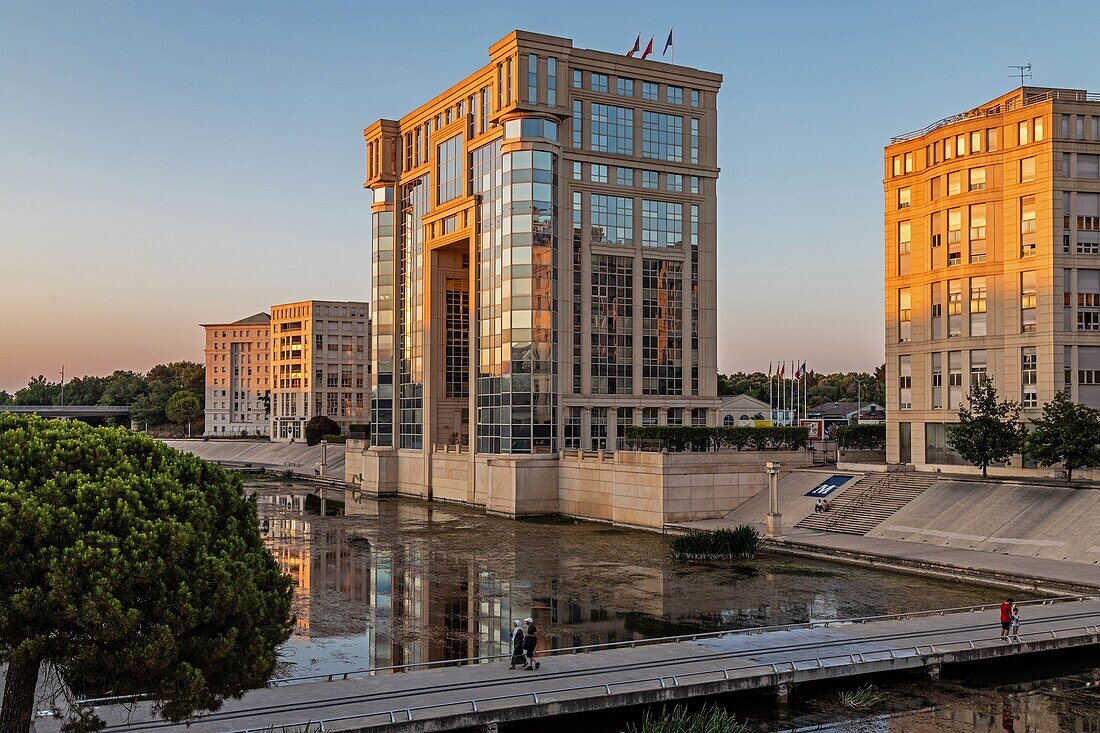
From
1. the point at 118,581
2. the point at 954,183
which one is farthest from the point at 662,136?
the point at 118,581

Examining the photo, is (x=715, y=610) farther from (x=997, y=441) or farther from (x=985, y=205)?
(x=985, y=205)

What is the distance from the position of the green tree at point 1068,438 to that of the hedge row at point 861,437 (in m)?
21.3

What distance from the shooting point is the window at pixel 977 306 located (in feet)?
220

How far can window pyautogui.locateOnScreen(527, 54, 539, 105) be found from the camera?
7894cm

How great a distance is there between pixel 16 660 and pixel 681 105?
77731 mm

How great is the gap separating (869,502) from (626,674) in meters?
38.1

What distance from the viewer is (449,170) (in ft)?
304

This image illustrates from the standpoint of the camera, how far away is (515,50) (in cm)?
7838

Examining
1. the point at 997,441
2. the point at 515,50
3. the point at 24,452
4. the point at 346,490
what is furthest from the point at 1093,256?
the point at 346,490

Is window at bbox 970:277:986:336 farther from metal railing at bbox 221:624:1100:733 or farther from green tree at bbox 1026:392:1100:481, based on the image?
metal railing at bbox 221:624:1100:733

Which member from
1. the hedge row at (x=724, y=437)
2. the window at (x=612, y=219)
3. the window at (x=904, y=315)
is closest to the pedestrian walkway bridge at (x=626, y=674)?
the hedge row at (x=724, y=437)

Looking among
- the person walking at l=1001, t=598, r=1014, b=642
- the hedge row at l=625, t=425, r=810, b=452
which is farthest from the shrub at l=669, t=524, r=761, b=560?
the person walking at l=1001, t=598, r=1014, b=642

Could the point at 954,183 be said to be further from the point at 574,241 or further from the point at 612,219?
the point at 574,241

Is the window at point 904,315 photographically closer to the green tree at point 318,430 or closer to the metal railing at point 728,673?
the metal railing at point 728,673
